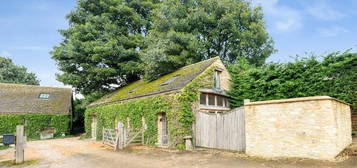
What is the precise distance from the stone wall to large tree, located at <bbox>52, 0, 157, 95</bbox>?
58.2 feet

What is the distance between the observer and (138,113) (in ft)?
47.7

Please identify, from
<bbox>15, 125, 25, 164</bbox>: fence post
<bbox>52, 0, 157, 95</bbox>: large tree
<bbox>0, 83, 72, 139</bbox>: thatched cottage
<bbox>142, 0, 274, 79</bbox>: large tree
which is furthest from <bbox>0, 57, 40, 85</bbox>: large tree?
<bbox>15, 125, 25, 164</bbox>: fence post

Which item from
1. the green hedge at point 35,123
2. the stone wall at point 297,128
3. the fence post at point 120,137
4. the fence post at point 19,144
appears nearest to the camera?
the stone wall at point 297,128

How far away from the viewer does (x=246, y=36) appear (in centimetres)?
2175

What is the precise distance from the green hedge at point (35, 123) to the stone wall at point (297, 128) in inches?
856

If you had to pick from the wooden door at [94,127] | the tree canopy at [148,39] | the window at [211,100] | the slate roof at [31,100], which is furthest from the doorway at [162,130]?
the slate roof at [31,100]

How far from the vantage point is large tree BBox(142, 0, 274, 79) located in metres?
20.9

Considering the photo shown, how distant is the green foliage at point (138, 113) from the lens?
13.2 m

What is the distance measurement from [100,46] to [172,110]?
1473cm

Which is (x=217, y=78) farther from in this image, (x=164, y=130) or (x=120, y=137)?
(x=120, y=137)

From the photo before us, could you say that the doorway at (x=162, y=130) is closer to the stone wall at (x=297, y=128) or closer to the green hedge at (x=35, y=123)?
the stone wall at (x=297, y=128)

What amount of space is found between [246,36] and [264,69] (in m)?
8.48

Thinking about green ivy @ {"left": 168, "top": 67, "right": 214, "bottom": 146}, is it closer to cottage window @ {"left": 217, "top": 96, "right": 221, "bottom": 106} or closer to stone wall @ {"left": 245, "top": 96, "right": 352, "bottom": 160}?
cottage window @ {"left": 217, "top": 96, "right": 221, "bottom": 106}

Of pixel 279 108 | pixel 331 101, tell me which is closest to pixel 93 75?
pixel 279 108
